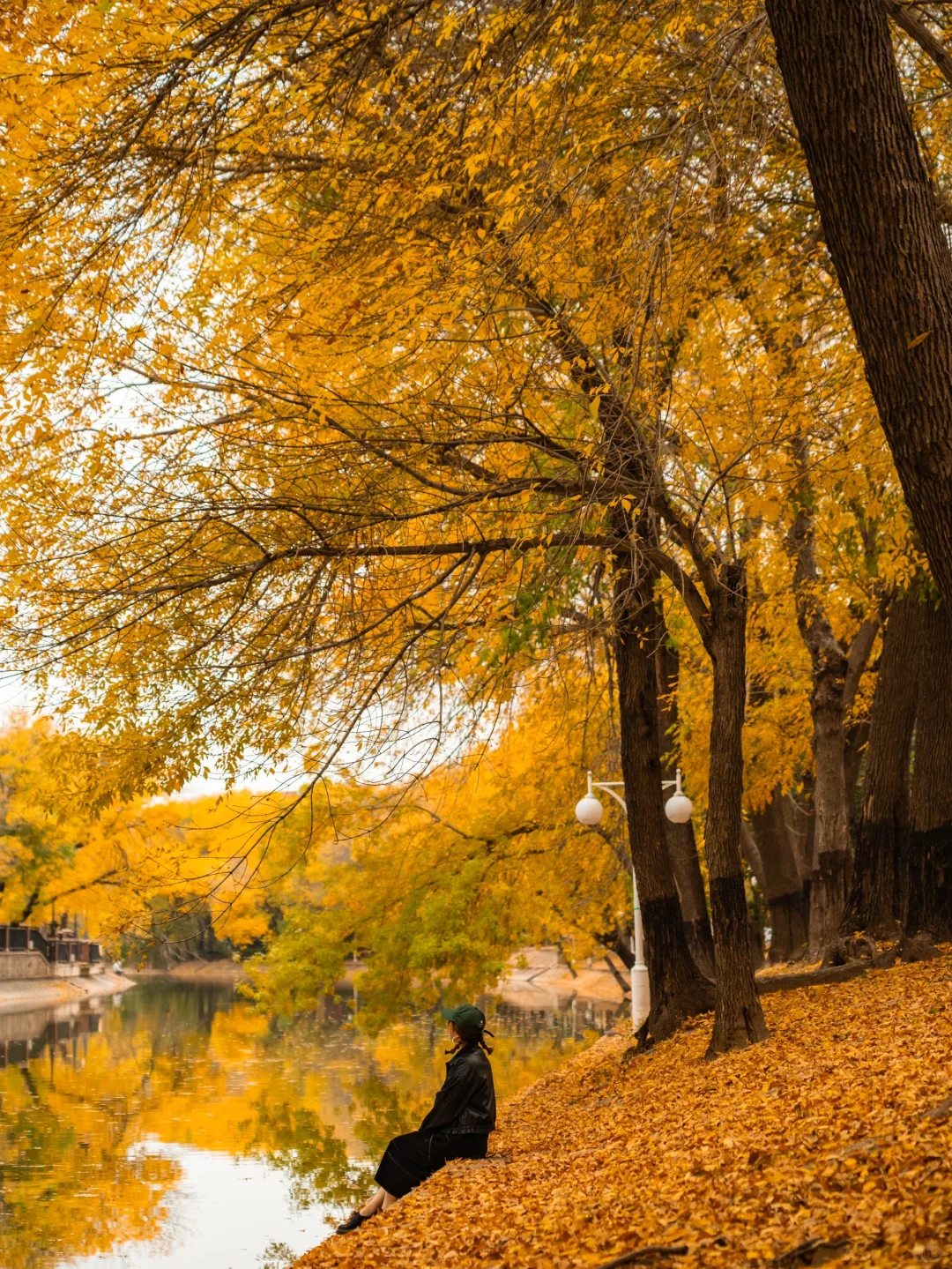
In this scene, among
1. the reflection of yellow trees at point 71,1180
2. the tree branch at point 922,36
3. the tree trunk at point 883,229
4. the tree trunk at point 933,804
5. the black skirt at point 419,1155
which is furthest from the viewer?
the tree trunk at point 933,804

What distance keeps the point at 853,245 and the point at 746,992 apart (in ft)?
22.0

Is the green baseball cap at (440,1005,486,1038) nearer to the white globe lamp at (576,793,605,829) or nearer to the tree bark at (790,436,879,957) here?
the white globe lamp at (576,793,605,829)

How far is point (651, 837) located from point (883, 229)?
8.27 metres

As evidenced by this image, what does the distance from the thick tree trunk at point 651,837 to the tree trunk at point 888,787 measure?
6.39 feet

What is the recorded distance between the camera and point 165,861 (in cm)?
830

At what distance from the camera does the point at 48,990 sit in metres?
55.0

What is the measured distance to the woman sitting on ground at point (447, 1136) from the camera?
313 inches


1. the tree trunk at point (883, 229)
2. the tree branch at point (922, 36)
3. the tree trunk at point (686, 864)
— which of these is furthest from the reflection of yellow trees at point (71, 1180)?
the tree branch at point (922, 36)

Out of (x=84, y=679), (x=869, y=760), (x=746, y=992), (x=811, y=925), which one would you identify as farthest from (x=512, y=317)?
(x=811, y=925)

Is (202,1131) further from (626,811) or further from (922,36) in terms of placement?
(922,36)

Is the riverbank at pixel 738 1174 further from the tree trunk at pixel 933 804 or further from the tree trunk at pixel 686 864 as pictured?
the tree trunk at pixel 686 864

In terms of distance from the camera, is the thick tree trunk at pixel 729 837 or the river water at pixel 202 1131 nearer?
the thick tree trunk at pixel 729 837

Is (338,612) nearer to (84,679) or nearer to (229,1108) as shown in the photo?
(84,679)

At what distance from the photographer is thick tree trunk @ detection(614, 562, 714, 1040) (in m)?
12.3
